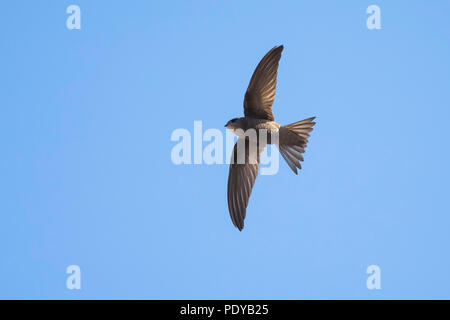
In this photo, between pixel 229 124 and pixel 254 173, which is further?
pixel 254 173

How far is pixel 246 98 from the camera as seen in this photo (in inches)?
164

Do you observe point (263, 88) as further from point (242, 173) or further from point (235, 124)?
point (242, 173)

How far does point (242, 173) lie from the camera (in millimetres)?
4379

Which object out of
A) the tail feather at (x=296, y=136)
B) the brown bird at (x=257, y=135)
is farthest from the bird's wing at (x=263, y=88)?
the tail feather at (x=296, y=136)

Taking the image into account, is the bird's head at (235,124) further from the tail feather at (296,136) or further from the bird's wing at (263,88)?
the tail feather at (296,136)

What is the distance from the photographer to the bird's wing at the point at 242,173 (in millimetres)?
4258

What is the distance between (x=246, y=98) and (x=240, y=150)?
394 millimetres

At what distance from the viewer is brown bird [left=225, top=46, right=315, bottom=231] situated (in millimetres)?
3992

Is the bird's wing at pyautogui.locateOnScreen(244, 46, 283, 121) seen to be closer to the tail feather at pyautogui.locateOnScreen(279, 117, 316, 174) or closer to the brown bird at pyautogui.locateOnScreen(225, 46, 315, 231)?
the brown bird at pyautogui.locateOnScreen(225, 46, 315, 231)

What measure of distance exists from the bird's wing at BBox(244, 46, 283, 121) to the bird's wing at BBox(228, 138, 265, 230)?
234 millimetres
